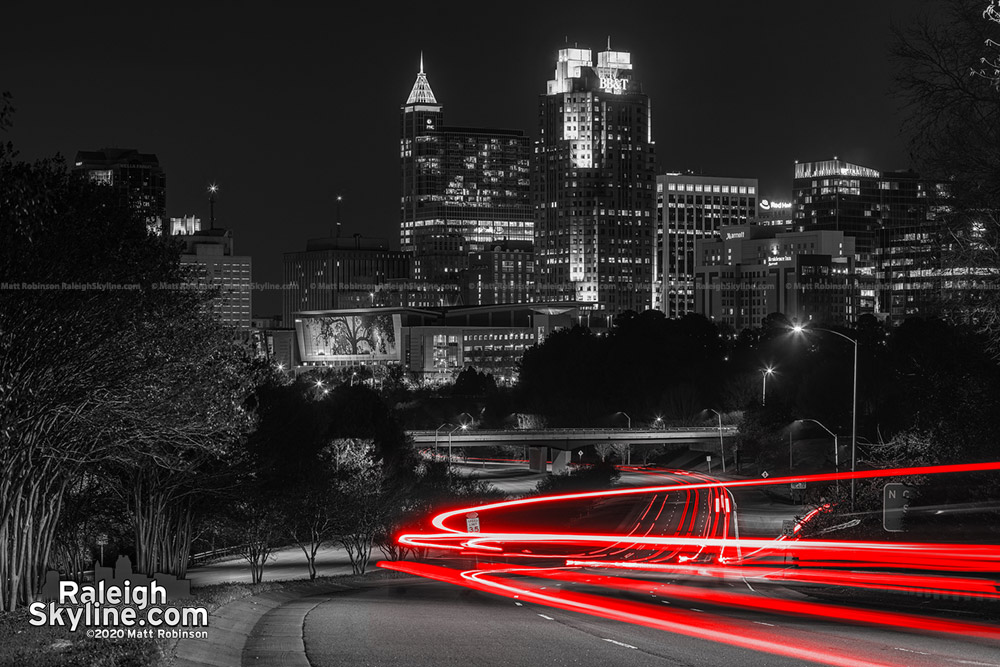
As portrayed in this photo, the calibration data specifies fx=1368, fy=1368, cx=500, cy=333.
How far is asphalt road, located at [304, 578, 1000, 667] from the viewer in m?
21.5

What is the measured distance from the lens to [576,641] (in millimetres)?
23828

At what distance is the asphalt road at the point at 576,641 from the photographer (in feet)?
70.4

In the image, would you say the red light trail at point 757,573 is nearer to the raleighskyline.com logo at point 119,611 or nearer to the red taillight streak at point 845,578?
the red taillight streak at point 845,578

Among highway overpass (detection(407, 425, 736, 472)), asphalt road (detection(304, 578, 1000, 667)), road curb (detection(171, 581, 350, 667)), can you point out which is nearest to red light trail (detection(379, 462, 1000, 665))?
asphalt road (detection(304, 578, 1000, 667))

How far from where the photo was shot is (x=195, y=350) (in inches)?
1518

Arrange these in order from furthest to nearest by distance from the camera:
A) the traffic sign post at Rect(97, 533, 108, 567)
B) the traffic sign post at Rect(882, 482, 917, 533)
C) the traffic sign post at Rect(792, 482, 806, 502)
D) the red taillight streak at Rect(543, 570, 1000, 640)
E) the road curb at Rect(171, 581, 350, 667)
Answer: the traffic sign post at Rect(792, 482, 806, 502), the traffic sign post at Rect(97, 533, 108, 567), the traffic sign post at Rect(882, 482, 917, 533), the red taillight streak at Rect(543, 570, 1000, 640), the road curb at Rect(171, 581, 350, 667)

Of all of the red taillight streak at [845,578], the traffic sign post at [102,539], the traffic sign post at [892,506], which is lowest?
the traffic sign post at [102,539]

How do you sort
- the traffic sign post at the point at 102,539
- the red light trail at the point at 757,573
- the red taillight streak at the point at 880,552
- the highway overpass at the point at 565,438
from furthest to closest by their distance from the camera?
the highway overpass at the point at 565,438 → the traffic sign post at the point at 102,539 → the red taillight streak at the point at 880,552 → the red light trail at the point at 757,573

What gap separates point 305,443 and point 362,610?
131 ft

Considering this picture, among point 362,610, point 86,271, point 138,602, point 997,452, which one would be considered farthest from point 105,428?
point 997,452

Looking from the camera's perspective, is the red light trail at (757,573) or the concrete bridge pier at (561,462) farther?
the concrete bridge pier at (561,462)

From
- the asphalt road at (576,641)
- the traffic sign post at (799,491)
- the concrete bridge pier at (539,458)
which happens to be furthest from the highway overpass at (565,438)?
the asphalt road at (576,641)

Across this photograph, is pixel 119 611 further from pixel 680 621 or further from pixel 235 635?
pixel 680 621

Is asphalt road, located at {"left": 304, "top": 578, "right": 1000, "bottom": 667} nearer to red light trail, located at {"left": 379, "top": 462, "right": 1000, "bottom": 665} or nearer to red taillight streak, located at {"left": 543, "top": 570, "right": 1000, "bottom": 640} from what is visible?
red light trail, located at {"left": 379, "top": 462, "right": 1000, "bottom": 665}
